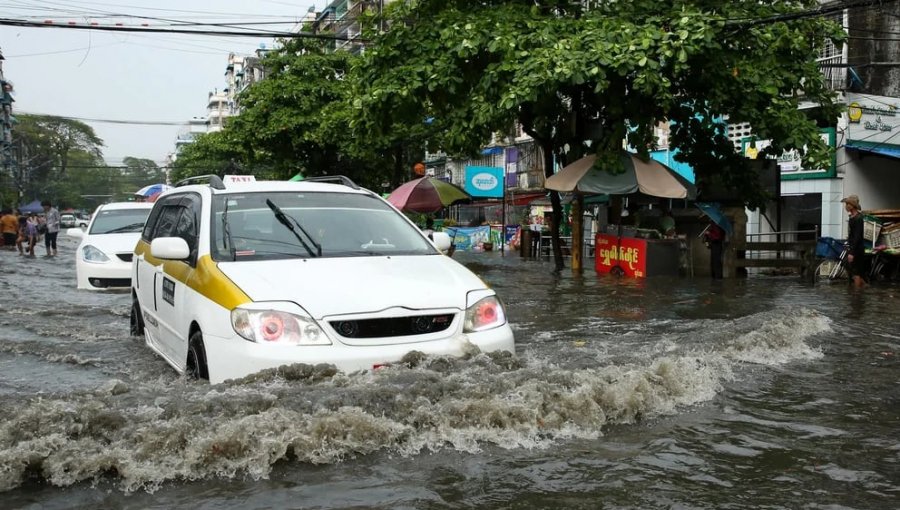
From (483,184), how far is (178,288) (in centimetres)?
A: 2303

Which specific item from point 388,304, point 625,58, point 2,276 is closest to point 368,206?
point 388,304

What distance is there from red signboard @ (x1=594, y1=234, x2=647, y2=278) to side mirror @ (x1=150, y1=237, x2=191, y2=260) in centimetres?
1175

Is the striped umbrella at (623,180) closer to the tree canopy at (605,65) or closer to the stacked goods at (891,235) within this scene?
the tree canopy at (605,65)

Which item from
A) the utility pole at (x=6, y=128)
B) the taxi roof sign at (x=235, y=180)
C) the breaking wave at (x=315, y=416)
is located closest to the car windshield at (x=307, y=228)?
the taxi roof sign at (x=235, y=180)

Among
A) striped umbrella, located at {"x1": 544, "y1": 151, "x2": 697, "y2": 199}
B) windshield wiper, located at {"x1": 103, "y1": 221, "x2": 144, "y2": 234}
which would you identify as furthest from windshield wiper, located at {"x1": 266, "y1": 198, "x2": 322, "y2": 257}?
striped umbrella, located at {"x1": 544, "y1": 151, "x2": 697, "y2": 199}

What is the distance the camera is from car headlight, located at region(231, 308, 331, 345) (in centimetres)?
468

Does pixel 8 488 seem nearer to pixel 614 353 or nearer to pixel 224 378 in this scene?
pixel 224 378

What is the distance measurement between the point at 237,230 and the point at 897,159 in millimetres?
20063

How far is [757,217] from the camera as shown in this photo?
25.5 meters

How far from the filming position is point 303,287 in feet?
16.1

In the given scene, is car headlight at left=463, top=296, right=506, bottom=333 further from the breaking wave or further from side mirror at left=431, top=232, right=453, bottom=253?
side mirror at left=431, top=232, right=453, bottom=253

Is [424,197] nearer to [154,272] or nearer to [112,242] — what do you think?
[112,242]

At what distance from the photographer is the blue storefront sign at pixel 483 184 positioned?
28250 millimetres

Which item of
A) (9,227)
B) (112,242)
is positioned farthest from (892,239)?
(9,227)
